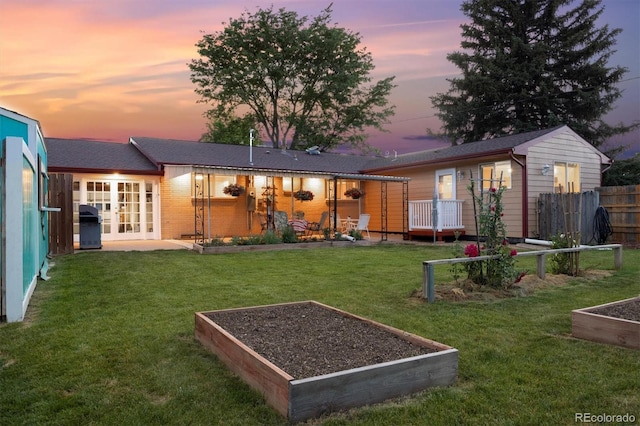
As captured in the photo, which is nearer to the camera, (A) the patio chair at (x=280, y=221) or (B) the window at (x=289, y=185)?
(A) the patio chair at (x=280, y=221)

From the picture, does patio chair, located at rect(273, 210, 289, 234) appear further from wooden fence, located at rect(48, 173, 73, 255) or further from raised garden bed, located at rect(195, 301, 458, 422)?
raised garden bed, located at rect(195, 301, 458, 422)

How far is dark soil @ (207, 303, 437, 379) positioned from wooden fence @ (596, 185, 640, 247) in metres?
11.7

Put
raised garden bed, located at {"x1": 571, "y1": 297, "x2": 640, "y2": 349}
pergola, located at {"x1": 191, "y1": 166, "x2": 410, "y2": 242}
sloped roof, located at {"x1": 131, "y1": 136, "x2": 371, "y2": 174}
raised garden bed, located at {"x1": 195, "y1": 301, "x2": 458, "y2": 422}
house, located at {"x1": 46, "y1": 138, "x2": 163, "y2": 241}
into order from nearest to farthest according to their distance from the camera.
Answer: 1. raised garden bed, located at {"x1": 195, "y1": 301, "x2": 458, "y2": 422}
2. raised garden bed, located at {"x1": 571, "y1": 297, "x2": 640, "y2": 349}
3. pergola, located at {"x1": 191, "y1": 166, "x2": 410, "y2": 242}
4. house, located at {"x1": 46, "y1": 138, "x2": 163, "y2": 241}
5. sloped roof, located at {"x1": 131, "y1": 136, "x2": 371, "y2": 174}

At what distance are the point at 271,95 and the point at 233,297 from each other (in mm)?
25434

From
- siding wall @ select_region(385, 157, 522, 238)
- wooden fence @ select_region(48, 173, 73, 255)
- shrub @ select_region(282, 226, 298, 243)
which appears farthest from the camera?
Answer: siding wall @ select_region(385, 157, 522, 238)

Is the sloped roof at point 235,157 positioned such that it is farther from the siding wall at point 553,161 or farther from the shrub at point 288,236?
the siding wall at point 553,161

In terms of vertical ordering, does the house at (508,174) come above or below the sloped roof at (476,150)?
below

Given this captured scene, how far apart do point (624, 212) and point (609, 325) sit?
1094 cm

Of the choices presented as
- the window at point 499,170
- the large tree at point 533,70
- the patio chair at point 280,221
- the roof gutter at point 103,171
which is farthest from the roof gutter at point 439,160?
the large tree at point 533,70

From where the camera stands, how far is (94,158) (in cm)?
1437

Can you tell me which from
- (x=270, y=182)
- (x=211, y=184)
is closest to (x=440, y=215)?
(x=270, y=182)

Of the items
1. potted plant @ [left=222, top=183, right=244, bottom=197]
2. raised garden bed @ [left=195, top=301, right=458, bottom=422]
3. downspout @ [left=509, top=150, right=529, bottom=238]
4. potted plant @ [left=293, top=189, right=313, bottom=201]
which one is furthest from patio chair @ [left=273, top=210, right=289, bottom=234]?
raised garden bed @ [left=195, top=301, right=458, bottom=422]

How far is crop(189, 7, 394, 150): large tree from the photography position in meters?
28.3

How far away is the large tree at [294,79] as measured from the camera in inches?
1115
